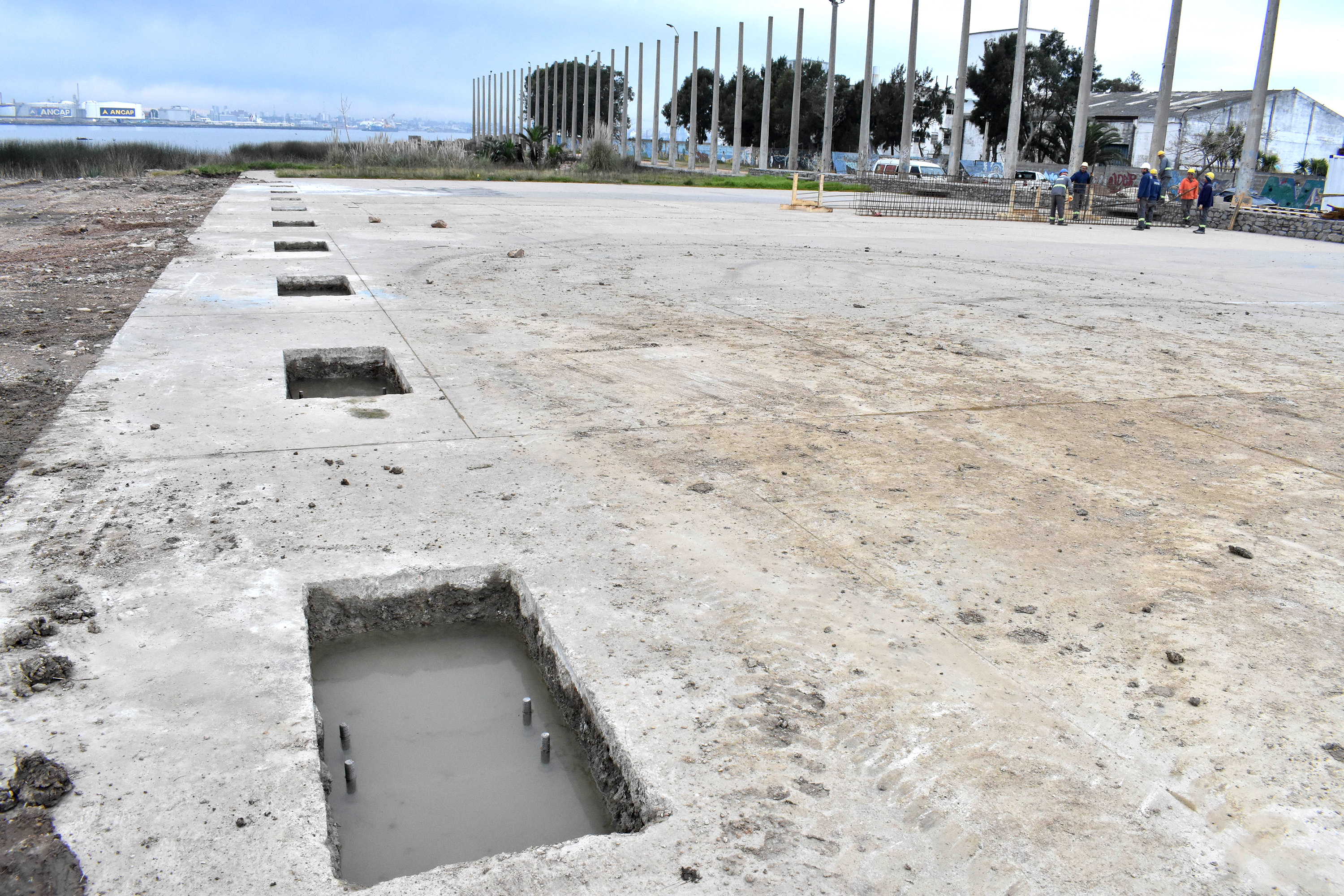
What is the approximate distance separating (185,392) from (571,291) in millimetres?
4905

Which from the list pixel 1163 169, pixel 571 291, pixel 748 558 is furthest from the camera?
pixel 1163 169

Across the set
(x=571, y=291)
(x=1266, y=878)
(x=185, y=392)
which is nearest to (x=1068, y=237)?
(x=571, y=291)

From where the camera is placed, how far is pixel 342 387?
22.1ft

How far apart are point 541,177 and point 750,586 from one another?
37343 millimetres

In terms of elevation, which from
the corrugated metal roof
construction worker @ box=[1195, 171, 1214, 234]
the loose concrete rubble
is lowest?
the loose concrete rubble

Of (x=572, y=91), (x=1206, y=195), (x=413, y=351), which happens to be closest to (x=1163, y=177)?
(x=1206, y=195)

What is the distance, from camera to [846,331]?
27.4ft

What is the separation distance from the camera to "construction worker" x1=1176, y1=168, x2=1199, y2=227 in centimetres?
2666

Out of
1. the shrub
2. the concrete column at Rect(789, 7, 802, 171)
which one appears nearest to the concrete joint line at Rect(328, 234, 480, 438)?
the shrub

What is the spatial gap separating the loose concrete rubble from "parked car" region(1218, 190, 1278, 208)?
2858cm

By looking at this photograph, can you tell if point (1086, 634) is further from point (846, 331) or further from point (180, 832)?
point (846, 331)

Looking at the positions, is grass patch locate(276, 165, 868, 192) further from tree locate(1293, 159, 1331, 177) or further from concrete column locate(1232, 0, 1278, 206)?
tree locate(1293, 159, 1331, 177)

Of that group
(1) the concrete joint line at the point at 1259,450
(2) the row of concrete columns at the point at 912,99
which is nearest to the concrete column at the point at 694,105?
(2) the row of concrete columns at the point at 912,99

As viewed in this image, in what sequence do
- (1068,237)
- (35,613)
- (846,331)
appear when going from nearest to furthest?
(35,613), (846,331), (1068,237)
